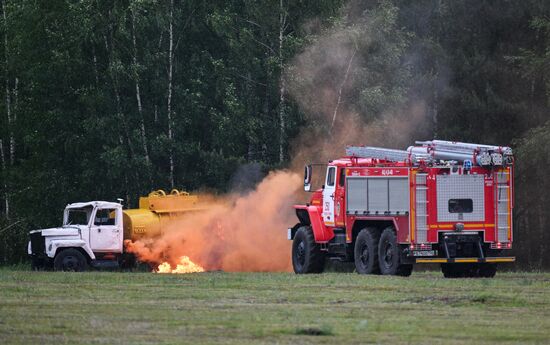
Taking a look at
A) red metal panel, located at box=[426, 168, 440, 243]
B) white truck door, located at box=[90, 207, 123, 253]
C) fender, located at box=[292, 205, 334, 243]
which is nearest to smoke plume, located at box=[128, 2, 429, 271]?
white truck door, located at box=[90, 207, 123, 253]

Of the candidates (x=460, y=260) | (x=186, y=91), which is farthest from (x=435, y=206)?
(x=186, y=91)

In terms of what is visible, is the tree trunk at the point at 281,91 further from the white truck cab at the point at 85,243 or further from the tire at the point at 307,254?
the tire at the point at 307,254

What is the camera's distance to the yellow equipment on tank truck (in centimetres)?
4341

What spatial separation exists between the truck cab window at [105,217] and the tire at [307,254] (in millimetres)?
6492

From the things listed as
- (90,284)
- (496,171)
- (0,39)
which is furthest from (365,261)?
(0,39)

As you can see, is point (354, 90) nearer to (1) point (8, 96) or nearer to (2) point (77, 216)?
(1) point (8, 96)

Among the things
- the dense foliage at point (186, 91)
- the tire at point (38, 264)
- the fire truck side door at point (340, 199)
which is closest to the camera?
the fire truck side door at point (340, 199)

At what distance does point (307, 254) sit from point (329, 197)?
1.77 metres

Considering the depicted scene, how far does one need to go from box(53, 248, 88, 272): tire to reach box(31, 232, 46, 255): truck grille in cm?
62

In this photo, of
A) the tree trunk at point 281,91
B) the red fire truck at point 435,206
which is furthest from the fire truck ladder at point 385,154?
the tree trunk at point 281,91

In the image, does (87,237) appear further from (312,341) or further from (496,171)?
(312,341)

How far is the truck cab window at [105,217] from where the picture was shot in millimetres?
43812

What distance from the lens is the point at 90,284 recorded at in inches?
1271

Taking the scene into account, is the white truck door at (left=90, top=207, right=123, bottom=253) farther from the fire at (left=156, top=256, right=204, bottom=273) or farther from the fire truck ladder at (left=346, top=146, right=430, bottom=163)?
the fire truck ladder at (left=346, top=146, right=430, bottom=163)
